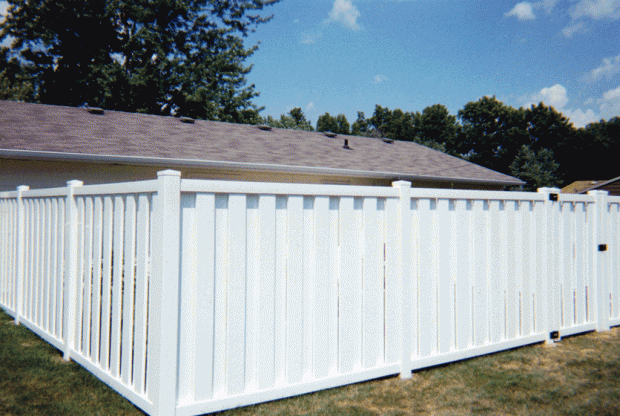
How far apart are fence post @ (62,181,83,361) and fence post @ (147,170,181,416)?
1610mm

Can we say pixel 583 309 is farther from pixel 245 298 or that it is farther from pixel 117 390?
pixel 117 390

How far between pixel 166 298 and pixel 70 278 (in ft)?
5.81

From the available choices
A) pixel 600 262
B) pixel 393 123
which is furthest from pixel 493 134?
pixel 600 262

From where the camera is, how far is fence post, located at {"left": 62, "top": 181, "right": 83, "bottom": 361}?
379cm

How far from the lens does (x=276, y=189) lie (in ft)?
9.70

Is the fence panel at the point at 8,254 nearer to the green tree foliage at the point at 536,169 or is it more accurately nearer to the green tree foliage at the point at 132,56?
the green tree foliage at the point at 132,56

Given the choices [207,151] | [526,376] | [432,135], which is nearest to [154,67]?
[207,151]

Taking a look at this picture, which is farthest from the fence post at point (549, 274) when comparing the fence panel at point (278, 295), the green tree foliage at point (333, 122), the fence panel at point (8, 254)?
the green tree foliage at point (333, 122)

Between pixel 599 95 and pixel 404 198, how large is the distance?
3296 inches

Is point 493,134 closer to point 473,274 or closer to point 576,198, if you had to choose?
point 576,198

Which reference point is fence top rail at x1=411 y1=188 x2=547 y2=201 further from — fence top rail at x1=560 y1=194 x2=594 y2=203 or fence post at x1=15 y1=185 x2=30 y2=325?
fence post at x1=15 y1=185 x2=30 y2=325

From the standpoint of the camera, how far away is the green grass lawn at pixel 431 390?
288 centimetres

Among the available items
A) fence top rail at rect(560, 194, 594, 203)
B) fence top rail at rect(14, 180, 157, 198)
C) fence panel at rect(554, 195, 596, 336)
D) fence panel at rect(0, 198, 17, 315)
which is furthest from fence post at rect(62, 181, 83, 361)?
fence top rail at rect(560, 194, 594, 203)

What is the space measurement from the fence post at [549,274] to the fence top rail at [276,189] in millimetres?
1846
